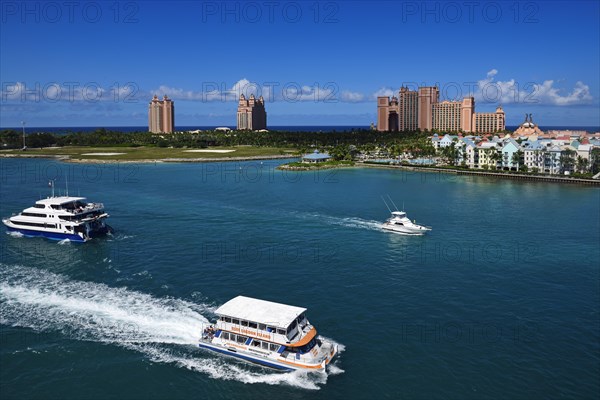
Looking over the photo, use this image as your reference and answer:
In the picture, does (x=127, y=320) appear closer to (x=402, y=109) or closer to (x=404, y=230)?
(x=404, y=230)

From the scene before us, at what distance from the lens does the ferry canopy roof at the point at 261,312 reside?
747 inches

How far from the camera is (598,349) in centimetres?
1961

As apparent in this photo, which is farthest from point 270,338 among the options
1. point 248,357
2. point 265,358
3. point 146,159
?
point 146,159

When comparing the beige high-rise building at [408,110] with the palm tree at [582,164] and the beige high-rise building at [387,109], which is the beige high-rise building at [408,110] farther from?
the palm tree at [582,164]

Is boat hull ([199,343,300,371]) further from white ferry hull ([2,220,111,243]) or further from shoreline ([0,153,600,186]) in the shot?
shoreline ([0,153,600,186])

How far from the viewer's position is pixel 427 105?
182 metres

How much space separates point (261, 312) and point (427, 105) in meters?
173

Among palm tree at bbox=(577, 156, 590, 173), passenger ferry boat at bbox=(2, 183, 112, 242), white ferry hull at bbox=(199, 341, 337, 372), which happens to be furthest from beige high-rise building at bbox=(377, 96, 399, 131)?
white ferry hull at bbox=(199, 341, 337, 372)

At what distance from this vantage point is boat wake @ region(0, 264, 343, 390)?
60.5 feet

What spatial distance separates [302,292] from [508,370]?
10.0 meters

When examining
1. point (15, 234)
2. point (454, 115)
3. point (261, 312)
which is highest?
point (454, 115)

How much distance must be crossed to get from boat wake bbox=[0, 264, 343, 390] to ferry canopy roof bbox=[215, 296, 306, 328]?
1675mm

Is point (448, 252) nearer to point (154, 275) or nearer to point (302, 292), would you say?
point (302, 292)

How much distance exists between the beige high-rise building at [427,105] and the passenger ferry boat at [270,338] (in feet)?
560
